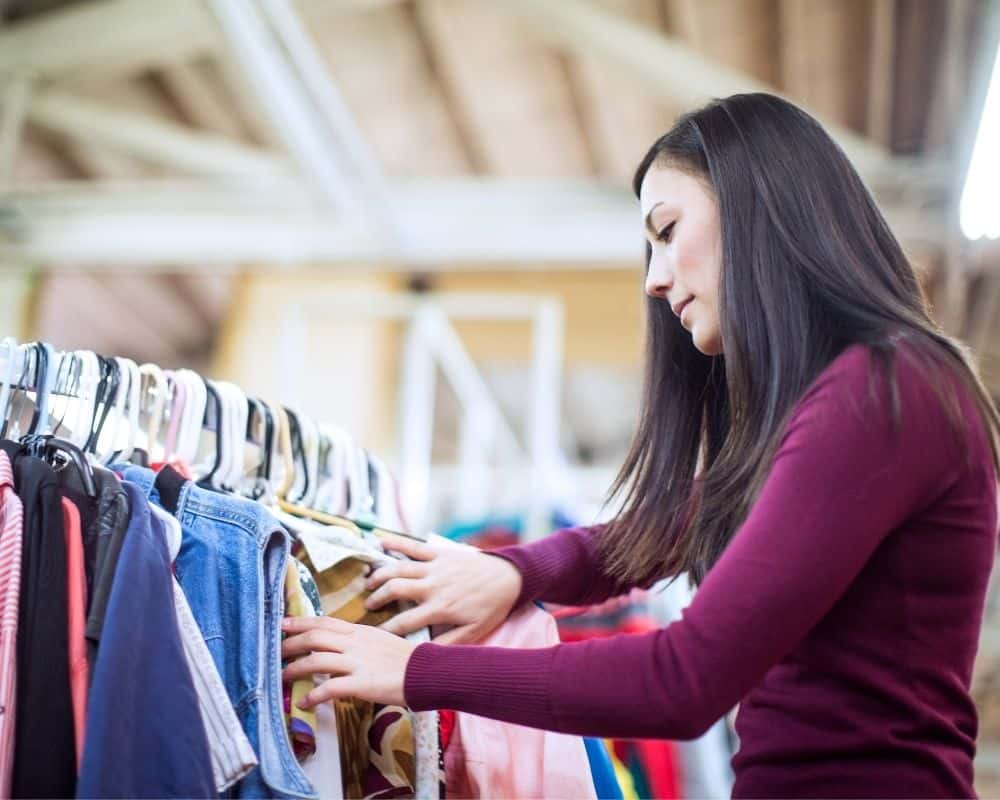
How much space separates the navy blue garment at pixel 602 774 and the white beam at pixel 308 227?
11.5 ft

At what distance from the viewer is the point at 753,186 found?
3.55ft

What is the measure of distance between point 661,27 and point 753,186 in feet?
11.7

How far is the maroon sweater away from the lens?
0.87 m

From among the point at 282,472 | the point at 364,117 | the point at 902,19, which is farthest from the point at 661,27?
the point at 282,472

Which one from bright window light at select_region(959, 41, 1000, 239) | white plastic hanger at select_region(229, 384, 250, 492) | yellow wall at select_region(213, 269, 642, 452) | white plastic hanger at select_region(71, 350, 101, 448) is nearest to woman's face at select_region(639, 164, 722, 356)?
white plastic hanger at select_region(229, 384, 250, 492)

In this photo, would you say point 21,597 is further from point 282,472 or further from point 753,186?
point 753,186

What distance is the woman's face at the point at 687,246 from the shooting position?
1122 millimetres

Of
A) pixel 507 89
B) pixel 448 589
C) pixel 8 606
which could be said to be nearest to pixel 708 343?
pixel 448 589

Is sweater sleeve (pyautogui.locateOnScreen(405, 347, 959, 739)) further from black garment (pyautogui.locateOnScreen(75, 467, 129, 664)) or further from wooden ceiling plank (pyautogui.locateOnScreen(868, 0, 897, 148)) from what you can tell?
wooden ceiling plank (pyautogui.locateOnScreen(868, 0, 897, 148))

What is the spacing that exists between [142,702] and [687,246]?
75 cm

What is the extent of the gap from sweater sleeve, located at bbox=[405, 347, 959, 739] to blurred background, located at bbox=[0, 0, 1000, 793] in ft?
7.45

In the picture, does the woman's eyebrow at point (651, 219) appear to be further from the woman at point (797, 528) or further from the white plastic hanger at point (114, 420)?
the white plastic hanger at point (114, 420)

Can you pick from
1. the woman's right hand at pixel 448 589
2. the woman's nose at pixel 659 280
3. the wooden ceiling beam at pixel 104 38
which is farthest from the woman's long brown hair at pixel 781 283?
the wooden ceiling beam at pixel 104 38

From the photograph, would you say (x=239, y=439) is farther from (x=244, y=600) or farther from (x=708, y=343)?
(x=708, y=343)
